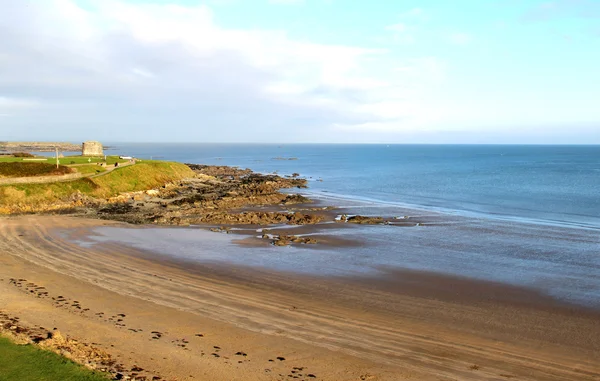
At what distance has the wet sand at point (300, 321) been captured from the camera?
13914 millimetres

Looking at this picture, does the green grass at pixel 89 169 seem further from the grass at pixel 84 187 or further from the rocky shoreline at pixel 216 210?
the rocky shoreline at pixel 216 210

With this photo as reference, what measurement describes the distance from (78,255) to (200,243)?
825 cm

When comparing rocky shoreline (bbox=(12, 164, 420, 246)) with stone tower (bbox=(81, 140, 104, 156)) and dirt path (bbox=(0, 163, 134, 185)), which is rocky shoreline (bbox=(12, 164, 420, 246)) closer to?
dirt path (bbox=(0, 163, 134, 185))

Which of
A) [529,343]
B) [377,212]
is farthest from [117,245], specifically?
[377,212]

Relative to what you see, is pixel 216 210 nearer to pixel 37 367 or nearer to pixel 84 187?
pixel 84 187

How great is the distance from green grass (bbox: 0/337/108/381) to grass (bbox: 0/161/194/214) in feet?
121

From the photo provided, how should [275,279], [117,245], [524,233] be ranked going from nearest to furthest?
[275,279], [117,245], [524,233]

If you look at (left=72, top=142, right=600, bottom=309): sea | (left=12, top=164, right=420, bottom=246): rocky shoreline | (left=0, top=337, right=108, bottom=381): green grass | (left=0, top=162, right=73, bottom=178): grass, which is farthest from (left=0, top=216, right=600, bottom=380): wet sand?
(left=0, top=162, right=73, bottom=178): grass

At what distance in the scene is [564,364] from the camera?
48.6 ft

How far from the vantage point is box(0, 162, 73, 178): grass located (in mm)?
51519

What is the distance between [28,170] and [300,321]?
4752cm

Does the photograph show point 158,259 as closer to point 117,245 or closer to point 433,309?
point 117,245

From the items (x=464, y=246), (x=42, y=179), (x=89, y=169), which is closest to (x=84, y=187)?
(x=42, y=179)

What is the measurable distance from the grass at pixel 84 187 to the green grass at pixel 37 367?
1449 inches
